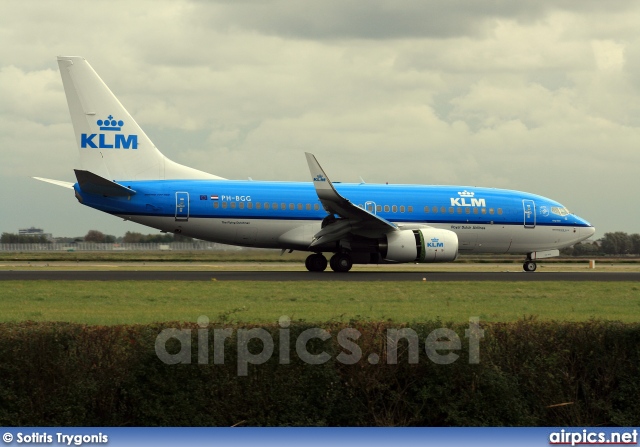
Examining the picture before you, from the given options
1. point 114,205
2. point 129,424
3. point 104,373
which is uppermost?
point 114,205

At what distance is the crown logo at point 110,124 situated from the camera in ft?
121

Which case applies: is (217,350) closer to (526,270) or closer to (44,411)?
(44,411)

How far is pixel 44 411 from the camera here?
33.5 ft

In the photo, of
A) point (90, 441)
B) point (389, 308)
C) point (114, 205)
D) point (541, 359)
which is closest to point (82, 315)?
point (389, 308)

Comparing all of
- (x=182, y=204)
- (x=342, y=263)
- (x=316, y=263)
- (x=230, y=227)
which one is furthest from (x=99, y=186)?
(x=342, y=263)

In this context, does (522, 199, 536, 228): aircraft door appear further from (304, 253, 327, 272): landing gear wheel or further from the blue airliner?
(304, 253, 327, 272): landing gear wheel

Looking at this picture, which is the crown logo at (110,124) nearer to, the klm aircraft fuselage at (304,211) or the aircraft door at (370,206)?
the klm aircraft fuselage at (304,211)

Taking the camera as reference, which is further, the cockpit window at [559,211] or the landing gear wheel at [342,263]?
the cockpit window at [559,211]

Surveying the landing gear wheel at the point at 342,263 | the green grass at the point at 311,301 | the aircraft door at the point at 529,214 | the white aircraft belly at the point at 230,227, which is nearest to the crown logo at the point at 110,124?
the white aircraft belly at the point at 230,227

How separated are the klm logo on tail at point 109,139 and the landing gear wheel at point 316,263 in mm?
8804

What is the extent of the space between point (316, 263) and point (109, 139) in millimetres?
10120

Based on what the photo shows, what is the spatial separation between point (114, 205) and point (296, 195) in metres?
7.44

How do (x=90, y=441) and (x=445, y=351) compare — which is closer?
(x=90, y=441)

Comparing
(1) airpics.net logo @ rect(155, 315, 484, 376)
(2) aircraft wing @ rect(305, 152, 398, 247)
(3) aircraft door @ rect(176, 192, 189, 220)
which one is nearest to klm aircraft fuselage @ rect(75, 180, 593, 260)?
(3) aircraft door @ rect(176, 192, 189, 220)
